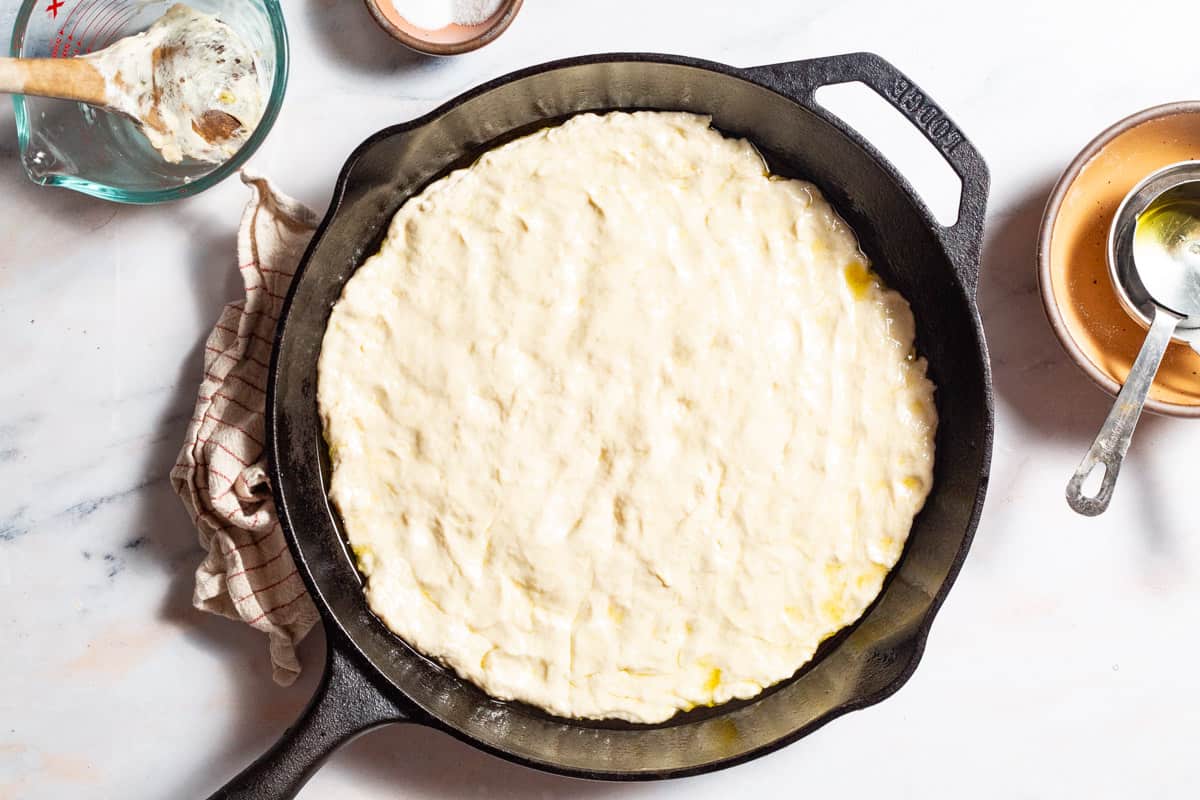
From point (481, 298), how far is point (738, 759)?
0.79 meters

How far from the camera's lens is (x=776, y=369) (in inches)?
57.1

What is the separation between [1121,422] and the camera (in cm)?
146

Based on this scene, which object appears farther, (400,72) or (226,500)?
(400,72)

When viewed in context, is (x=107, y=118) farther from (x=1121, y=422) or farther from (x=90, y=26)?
(x=1121, y=422)

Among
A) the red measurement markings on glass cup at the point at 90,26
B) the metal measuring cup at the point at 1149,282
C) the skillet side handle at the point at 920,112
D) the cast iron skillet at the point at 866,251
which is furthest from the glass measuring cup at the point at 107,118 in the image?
→ the metal measuring cup at the point at 1149,282

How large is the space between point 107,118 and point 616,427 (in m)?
1.03

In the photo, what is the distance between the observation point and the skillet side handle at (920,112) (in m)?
1.32

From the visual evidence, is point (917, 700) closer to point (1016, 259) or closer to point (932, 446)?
point (932, 446)

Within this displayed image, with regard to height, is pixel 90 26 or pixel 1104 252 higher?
pixel 90 26

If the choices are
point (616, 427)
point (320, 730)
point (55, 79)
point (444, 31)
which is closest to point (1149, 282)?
point (616, 427)

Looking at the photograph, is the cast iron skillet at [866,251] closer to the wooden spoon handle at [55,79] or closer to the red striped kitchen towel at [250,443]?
the red striped kitchen towel at [250,443]

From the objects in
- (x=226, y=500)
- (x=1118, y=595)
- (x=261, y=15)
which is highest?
(x=261, y=15)

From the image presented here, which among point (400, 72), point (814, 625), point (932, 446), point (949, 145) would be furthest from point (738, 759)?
point (400, 72)

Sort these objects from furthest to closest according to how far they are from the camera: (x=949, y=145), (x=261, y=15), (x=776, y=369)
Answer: (x=261, y=15) → (x=776, y=369) → (x=949, y=145)
